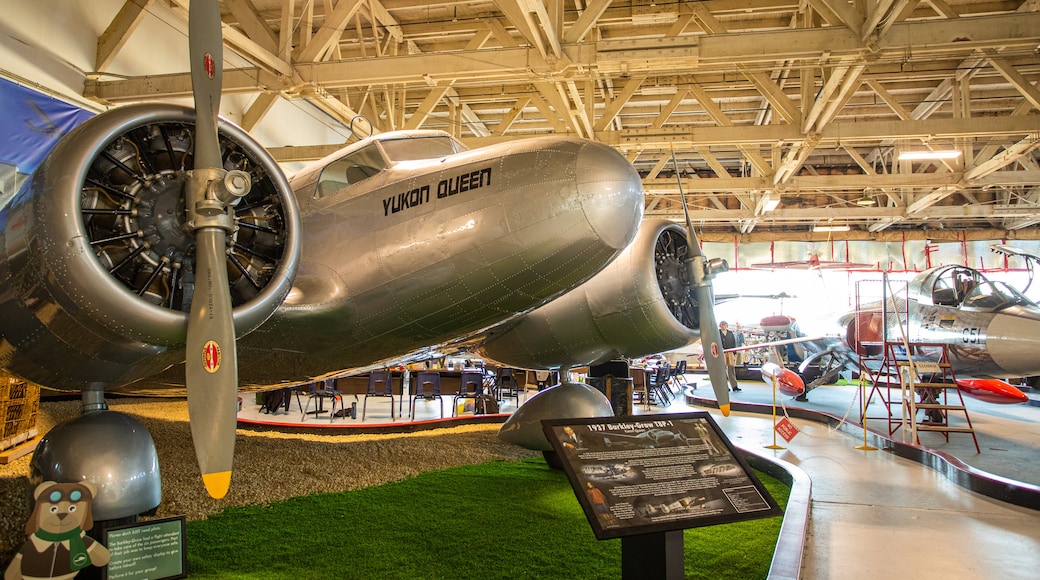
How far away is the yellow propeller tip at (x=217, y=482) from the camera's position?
3.06m

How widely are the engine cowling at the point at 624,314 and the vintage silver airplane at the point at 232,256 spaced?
1757mm

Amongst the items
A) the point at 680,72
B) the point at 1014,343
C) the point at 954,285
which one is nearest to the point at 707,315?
the point at 680,72

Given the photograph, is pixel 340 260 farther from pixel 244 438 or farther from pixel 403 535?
pixel 244 438

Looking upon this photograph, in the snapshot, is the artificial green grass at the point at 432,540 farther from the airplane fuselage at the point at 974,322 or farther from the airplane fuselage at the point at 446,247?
the airplane fuselage at the point at 974,322

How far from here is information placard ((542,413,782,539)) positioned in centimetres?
303

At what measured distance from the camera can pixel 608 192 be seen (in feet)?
13.7

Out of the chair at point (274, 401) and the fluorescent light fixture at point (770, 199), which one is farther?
the fluorescent light fixture at point (770, 199)

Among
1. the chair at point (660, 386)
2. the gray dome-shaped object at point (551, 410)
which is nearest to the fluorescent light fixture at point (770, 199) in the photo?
the chair at point (660, 386)

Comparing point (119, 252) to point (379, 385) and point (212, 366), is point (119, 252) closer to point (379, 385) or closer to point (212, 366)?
point (212, 366)

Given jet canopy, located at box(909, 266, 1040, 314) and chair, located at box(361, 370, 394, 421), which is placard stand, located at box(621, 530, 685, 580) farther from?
jet canopy, located at box(909, 266, 1040, 314)

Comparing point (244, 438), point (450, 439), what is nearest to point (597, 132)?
point (450, 439)

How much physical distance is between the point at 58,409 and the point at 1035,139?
69.5 ft

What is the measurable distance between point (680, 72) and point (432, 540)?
9.36 meters

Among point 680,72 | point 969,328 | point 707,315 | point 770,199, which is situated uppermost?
point 680,72
